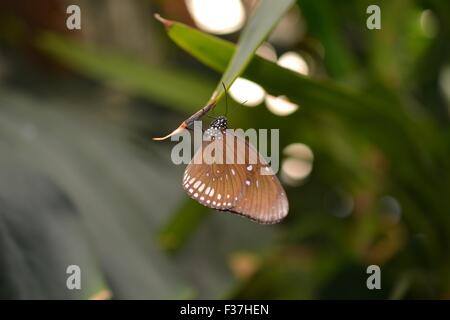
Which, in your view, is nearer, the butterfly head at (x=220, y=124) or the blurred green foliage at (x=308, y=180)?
the butterfly head at (x=220, y=124)

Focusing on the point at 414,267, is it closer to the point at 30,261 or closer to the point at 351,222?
the point at 351,222

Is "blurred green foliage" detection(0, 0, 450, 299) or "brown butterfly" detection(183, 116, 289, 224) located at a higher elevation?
"blurred green foliage" detection(0, 0, 450, 299)

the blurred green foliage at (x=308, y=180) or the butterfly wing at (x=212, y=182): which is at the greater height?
the blurred green foliage at (x=308, y=180)

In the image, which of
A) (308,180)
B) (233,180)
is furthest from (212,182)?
(308,180)

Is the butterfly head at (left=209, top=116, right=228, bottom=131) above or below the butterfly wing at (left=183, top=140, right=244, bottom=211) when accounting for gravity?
above

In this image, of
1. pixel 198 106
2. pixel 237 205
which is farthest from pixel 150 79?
pixel 237 205

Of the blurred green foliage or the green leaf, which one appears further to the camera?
the blurred green foliage
